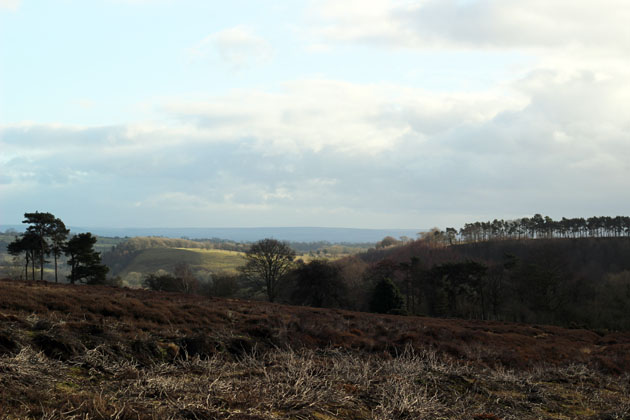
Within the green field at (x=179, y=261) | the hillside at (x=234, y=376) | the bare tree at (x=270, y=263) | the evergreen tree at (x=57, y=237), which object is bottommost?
the green field at (x=179, y=261)

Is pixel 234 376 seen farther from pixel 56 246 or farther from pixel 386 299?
pixel 56 246

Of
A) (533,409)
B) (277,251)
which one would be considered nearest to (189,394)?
(533,409)

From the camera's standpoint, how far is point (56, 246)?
151 ft

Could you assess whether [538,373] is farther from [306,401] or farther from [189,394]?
[189,394]

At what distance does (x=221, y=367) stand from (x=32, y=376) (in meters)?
3.35

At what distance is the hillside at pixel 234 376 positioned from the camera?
18.4 ft

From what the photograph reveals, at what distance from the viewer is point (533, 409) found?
301 inches

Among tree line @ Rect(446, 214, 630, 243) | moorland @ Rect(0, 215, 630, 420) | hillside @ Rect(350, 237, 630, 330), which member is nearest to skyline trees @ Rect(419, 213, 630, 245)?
tree line @ Rect(446, 214, 630, 243)

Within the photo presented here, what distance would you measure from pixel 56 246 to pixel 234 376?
4692cm

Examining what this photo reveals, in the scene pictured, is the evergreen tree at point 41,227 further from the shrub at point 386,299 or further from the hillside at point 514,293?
the hillside at point 514,293

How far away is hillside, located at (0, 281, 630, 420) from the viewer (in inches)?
221

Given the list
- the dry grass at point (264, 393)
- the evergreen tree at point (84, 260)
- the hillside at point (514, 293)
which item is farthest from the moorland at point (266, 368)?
the evergreen tree at point (84, 260)

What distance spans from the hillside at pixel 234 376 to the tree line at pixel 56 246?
1318 inches

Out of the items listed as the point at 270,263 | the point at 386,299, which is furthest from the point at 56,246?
the point at 386,299
